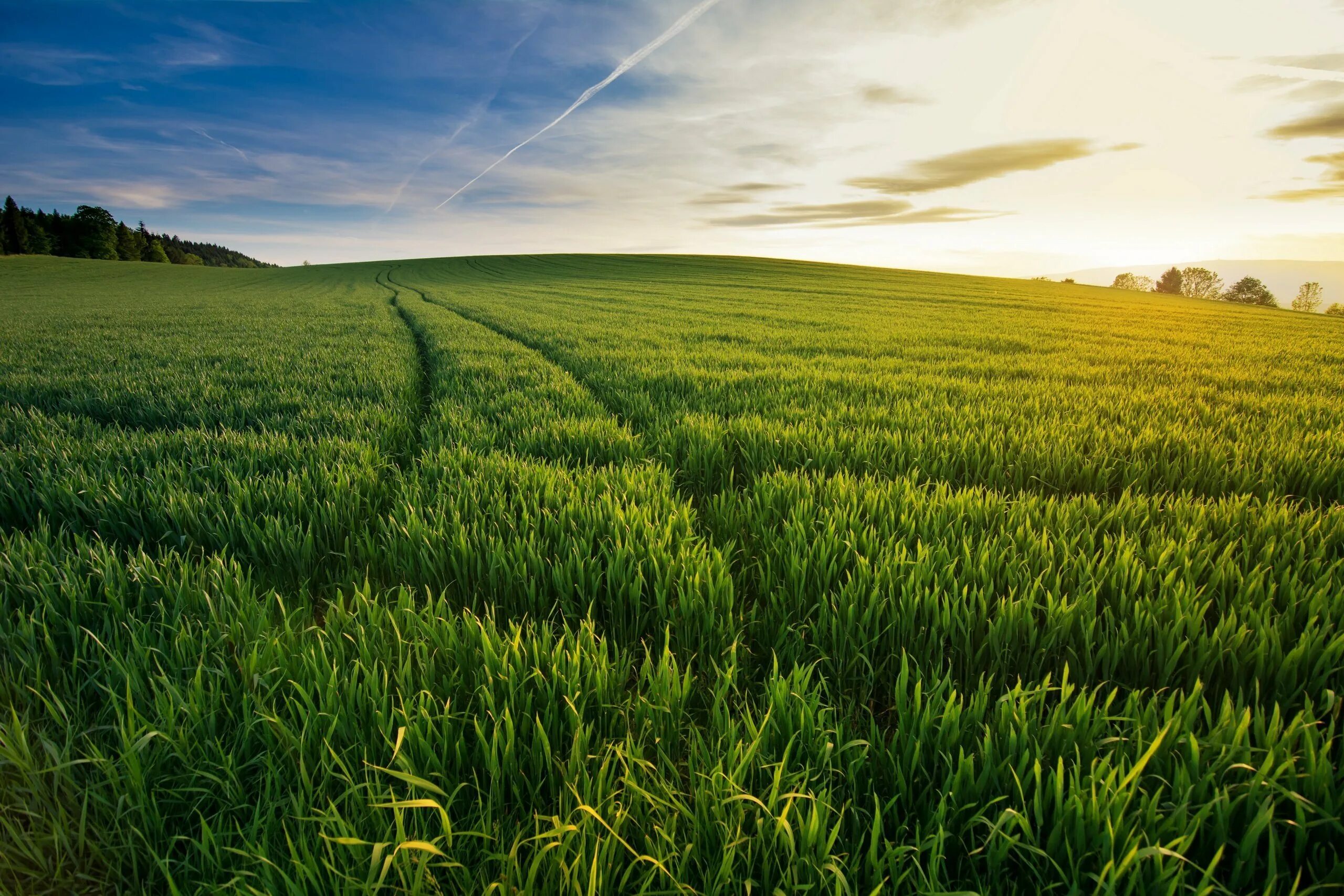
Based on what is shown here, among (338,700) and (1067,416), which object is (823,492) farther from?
(1067,416)

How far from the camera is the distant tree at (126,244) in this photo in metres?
91.9

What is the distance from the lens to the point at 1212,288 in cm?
8781

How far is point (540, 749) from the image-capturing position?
129cm

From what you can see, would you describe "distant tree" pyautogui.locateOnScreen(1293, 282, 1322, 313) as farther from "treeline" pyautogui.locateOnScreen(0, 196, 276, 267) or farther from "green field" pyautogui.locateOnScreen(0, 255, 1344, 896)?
"treeline" pyautogui.locateOnScreen(0, 196, 276, 267)

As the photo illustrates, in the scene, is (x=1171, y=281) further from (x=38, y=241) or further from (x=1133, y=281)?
(x=38, y=241)

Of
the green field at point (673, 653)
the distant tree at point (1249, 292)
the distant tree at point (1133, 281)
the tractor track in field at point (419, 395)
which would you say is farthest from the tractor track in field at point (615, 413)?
the distant tree at point (1133, 281)

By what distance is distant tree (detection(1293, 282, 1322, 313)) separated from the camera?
7706 cm

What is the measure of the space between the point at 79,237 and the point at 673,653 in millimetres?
129727

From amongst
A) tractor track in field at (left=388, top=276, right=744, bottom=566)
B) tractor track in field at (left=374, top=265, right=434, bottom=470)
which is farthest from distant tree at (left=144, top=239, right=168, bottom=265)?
tractor track in field at (left=388, top=276, right=744, bottom=566)

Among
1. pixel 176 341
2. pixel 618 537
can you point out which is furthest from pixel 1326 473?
pixel 176 341

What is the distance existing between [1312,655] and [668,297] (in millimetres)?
23529

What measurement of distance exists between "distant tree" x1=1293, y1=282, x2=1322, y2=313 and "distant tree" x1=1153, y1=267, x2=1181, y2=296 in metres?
14.5

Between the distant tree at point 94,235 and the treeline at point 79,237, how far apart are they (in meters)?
0.08

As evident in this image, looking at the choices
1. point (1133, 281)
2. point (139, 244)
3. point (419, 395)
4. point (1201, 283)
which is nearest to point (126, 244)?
point (139, 244)
